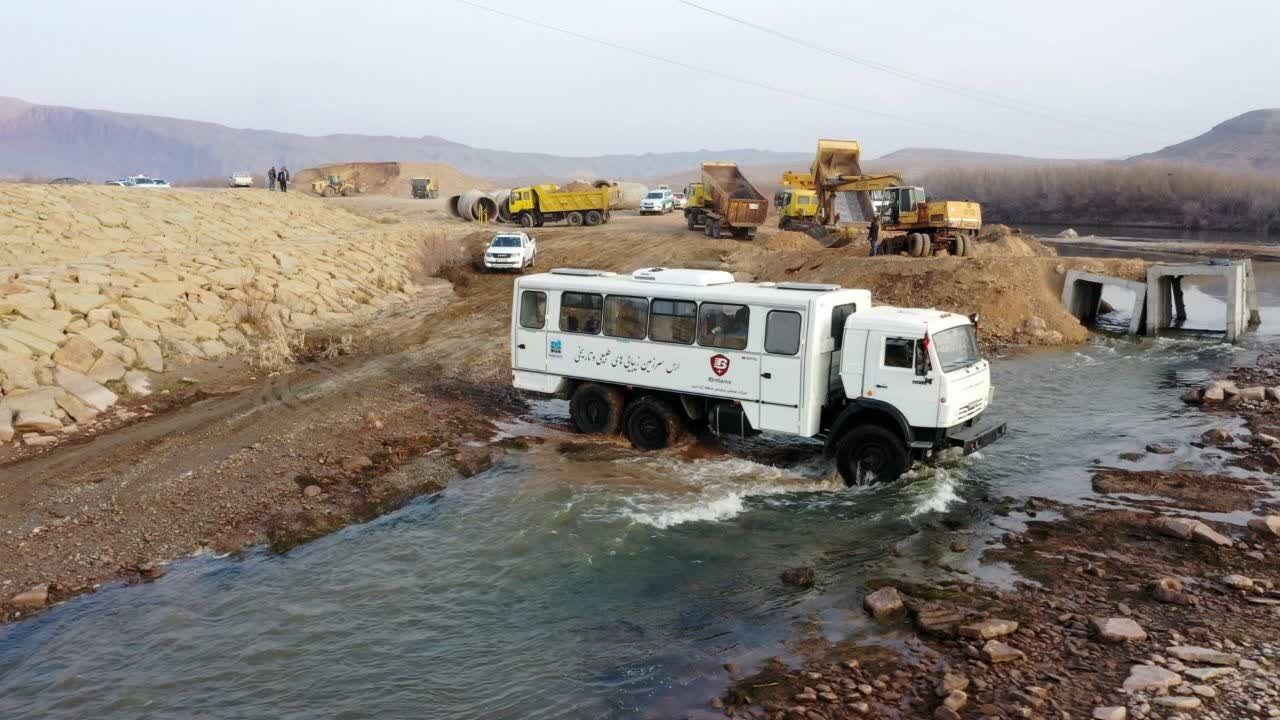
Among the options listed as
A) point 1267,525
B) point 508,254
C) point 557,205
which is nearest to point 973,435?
point 1267,525

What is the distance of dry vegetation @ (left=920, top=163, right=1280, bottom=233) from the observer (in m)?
68.9

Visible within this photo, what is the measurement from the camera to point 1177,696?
289 inches

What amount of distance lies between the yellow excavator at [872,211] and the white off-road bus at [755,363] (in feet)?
57.2

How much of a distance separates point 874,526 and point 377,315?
59.7 feet

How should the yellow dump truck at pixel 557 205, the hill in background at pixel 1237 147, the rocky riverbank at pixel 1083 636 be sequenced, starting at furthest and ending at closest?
the hill in background at pixel 1237 147, the yellow dump truck at pixel 557 205, the rocky riverbank at pixel 1083 636

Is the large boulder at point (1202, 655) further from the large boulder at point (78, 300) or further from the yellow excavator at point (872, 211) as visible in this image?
the yellow excavator at point (872, 211)

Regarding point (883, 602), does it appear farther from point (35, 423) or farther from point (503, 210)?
point (503, 210)

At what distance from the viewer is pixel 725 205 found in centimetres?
3575

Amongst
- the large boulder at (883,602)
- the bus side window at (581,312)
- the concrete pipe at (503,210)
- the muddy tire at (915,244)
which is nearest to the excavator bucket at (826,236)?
the muddy tire at (915,244)

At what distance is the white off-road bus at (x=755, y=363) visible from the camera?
12.3m

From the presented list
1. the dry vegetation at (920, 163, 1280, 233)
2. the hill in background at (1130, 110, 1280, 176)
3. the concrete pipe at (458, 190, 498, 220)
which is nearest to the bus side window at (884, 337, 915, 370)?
the concrete pipe at (458, 190, 498, 220)

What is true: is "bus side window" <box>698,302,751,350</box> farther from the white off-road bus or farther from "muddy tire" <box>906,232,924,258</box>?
"muddy tire" <box>906,232,924,258</box>

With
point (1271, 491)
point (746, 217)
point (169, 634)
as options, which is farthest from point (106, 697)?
point (746, 217)

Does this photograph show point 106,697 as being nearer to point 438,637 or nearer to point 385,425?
point 438,637
